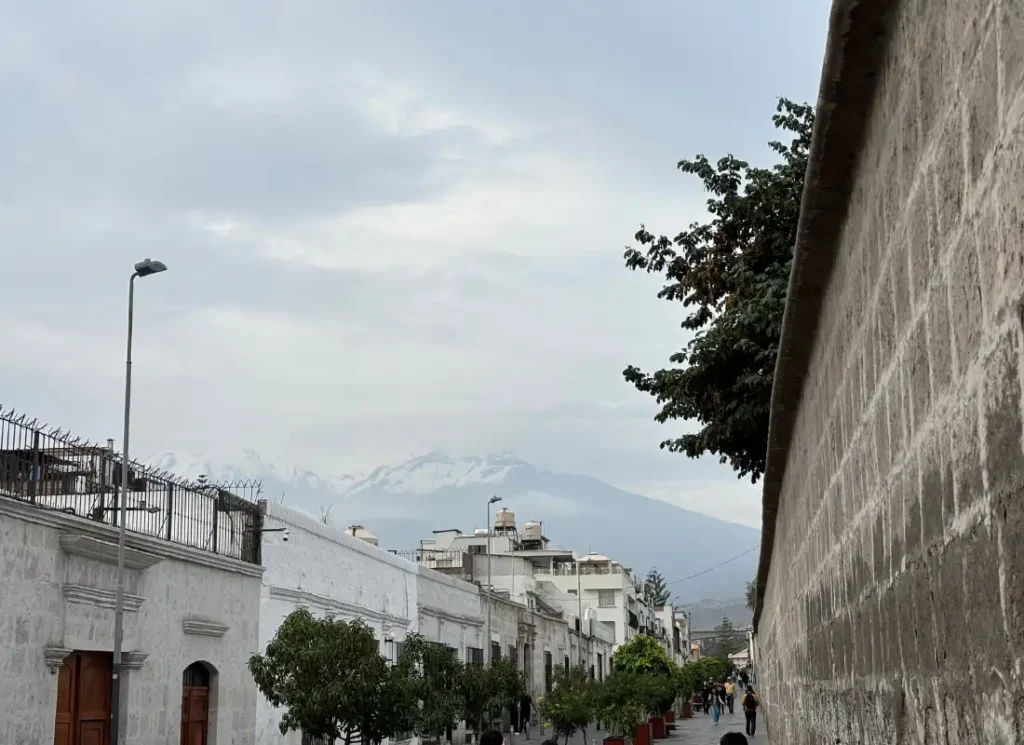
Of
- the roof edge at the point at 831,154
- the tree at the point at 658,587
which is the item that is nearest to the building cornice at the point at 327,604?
the roof edge at the point at 831,154

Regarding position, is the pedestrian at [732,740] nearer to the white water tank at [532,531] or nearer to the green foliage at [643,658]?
the green foliage at [643,658]

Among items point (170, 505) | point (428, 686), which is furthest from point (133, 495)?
point (428, 686)

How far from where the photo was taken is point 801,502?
8.19 meters

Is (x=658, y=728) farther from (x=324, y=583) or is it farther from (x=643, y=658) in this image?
(x=324, y=583)

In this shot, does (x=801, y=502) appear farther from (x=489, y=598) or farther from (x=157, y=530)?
(x=489, y=598)

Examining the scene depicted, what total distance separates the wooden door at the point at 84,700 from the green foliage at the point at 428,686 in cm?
401

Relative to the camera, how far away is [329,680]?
17.4 meters

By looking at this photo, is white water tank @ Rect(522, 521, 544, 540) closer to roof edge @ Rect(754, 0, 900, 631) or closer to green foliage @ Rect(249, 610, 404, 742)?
green foliage @ Rect(249, 610, 404, 742)

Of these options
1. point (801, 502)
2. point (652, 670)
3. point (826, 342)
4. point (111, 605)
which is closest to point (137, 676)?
point (111, 605)

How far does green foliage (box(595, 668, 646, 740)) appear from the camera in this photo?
93.4 ft

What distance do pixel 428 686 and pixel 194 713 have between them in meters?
3.75

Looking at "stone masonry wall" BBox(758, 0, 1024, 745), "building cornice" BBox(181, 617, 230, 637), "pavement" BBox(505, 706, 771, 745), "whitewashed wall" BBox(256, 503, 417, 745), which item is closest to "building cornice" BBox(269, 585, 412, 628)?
"whitewashed wall" BBox(256, 503, 417, 745)

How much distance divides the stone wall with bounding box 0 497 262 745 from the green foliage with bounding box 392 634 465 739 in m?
2.95

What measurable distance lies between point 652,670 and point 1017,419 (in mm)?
51347
